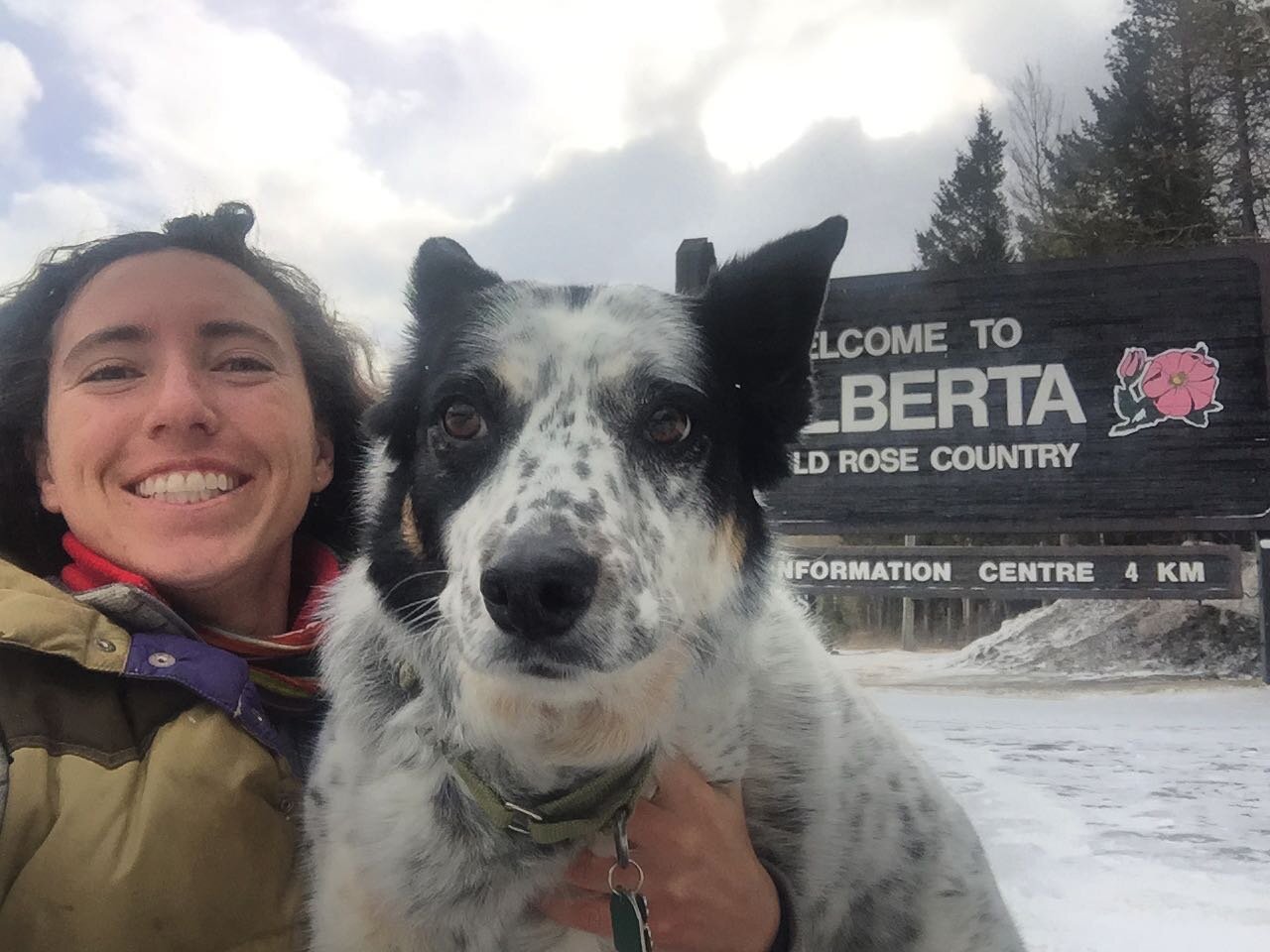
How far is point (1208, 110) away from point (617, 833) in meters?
1.71

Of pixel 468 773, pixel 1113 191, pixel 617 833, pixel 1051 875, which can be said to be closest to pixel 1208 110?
pixel 1113 191

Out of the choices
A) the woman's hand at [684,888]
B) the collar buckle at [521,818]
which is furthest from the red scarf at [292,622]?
the woman's hand at [684,888]

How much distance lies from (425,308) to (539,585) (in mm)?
711

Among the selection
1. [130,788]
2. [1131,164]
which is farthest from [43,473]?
[1131,164]

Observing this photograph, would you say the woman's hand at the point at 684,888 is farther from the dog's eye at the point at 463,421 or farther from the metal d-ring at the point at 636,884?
the dog's eye at the point at 463,421

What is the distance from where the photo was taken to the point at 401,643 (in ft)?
4.60

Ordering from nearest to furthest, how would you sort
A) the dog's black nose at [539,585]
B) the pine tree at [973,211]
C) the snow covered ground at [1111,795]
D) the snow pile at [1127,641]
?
1. the dog's black nose at [539,585]
2. the snow covered ground at [1111,795]
3. the snow pile at [1127,641]
4. the pine tree at [973,211]

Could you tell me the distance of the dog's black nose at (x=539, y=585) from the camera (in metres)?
0.91

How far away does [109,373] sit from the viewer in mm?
1359

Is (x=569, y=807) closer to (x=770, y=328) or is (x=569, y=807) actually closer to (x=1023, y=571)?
(x=770, y=328)

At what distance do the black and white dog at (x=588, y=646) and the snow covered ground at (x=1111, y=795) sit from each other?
19 cm

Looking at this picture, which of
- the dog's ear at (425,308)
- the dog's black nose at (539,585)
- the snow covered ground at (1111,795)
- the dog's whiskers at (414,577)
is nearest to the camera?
the dog's black nose at (539,585)

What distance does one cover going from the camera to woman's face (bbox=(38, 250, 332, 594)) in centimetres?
131

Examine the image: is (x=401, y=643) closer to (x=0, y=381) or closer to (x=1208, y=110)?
(x=0, y=381)
